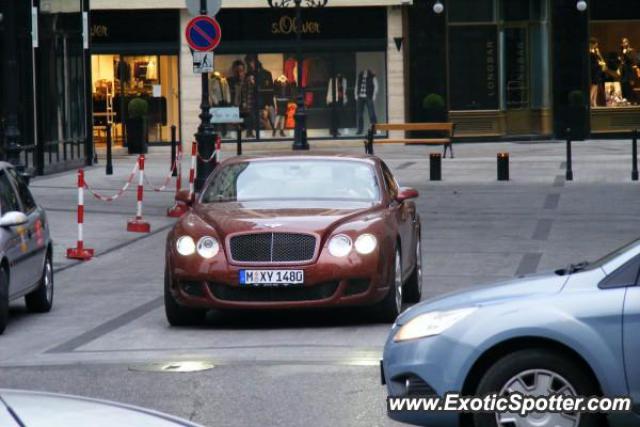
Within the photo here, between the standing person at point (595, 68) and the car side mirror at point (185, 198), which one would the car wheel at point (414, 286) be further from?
the standing person at point (595, 68)

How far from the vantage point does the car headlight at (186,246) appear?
1280cm

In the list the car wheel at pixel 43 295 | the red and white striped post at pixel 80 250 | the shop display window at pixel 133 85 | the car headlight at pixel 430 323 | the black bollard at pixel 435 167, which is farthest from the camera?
the shop display window at pixel 133 85

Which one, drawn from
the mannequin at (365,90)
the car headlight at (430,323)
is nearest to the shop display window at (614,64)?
the mannequin at (365,90)

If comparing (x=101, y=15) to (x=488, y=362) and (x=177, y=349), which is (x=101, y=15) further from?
(x=488, y=362)

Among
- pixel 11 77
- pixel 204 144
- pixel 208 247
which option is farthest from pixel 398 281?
pixel 204 144

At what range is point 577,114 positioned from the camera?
4347cm

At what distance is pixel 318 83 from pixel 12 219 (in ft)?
101

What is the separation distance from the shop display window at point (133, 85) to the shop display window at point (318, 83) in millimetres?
1213

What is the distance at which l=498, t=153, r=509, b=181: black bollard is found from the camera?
30031mm

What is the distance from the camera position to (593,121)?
145 feet

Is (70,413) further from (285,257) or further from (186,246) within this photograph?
(186,246)

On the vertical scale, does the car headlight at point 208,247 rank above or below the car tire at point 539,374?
above

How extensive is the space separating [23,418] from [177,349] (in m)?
8.22

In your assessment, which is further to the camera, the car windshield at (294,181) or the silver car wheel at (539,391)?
the car windshield at (294,181)
